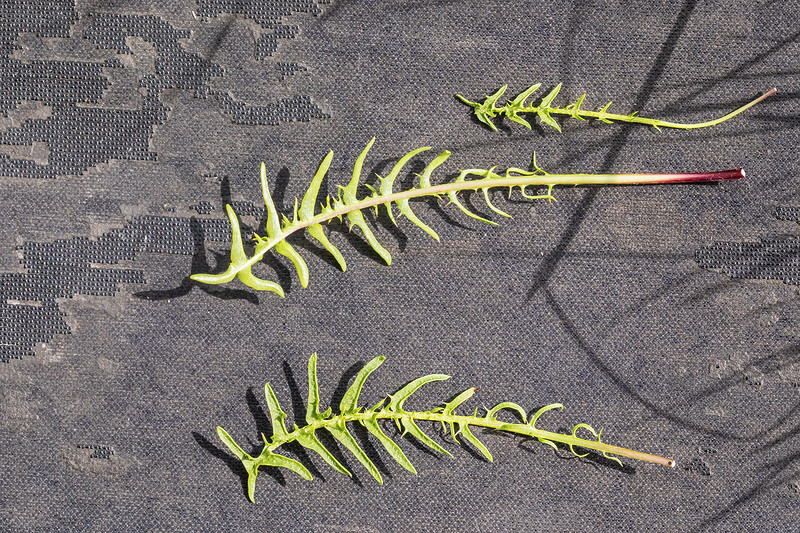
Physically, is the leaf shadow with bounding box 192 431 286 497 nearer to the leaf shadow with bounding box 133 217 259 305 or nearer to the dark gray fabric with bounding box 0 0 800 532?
the dark gray fabric with bounding box 0 0 800 532

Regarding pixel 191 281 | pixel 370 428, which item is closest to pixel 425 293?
pixel 370 428

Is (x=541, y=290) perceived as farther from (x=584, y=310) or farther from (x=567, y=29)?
(x=567, y=29)

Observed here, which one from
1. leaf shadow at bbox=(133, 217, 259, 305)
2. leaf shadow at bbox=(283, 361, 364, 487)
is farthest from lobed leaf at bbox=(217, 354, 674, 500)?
leaf shadow at bbox=(133, 217, 259, 305)

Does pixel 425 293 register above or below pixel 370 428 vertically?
above

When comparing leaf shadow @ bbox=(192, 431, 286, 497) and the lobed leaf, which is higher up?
the lobed leaf

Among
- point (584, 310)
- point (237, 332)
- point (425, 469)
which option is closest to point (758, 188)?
point (584, 310)

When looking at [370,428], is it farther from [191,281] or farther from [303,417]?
[191,281]

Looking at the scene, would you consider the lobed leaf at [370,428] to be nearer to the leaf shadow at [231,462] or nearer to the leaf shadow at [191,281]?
the leaf shadow at [231,462]

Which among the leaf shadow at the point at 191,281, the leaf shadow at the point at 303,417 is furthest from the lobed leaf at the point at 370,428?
the leaf shadow at the point at 191,281
